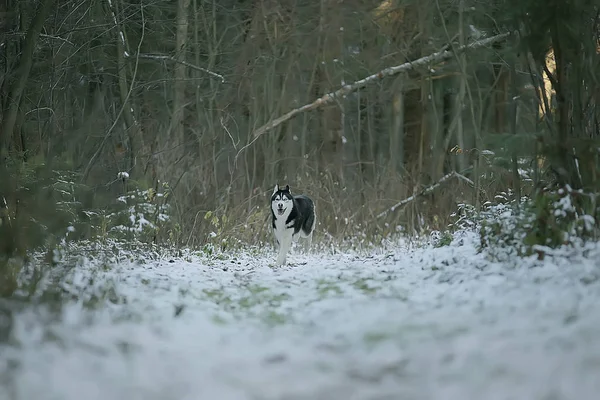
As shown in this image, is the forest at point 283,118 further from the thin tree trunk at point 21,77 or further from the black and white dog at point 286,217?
the black and white dog at point 286,217

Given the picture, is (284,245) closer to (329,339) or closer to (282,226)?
(282,226)

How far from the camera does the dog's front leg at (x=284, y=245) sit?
10413 millimetres

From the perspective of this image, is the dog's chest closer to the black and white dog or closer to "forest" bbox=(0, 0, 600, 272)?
the black and white dog

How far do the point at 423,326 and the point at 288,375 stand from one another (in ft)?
4.54

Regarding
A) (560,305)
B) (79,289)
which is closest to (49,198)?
(79,289)

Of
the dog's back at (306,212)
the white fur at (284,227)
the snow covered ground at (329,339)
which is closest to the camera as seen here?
the snow covered ground at (329,339)

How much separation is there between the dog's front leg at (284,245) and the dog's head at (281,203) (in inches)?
14.0

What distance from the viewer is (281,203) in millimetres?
11266

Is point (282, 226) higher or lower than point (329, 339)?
lower

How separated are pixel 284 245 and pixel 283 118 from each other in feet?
22.9

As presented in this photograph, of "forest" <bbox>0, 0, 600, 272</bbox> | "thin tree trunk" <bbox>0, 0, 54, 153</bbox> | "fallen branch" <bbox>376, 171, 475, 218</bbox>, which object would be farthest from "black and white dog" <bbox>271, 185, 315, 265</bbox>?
"thin tree trunk" <bbox>0, 0, 54, 153</bbox>

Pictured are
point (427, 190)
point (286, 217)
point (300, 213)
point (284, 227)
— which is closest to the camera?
point (284, 227)

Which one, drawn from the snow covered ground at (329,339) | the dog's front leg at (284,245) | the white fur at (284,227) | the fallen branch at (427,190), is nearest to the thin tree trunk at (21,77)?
the snow covered ground at (329,339)

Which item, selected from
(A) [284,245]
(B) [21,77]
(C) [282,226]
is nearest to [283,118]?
(C) [282,226]
